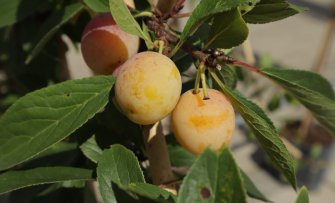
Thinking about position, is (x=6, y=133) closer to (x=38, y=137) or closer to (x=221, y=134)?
(x=38, y=137)

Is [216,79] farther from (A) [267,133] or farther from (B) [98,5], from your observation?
(B) [98,5]

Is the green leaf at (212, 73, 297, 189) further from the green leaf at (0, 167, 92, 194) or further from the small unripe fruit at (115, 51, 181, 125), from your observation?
the green leaf at (0, 167, 92, 194)

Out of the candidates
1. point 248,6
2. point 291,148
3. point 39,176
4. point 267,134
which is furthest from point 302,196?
point 291,148

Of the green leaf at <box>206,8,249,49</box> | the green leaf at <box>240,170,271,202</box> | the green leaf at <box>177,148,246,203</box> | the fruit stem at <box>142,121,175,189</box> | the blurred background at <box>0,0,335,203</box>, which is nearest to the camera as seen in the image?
the green leaf at <box>177,148,246,203</box>

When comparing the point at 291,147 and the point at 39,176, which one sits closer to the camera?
the point at 39,176

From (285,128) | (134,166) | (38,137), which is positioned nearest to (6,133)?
(38,137)

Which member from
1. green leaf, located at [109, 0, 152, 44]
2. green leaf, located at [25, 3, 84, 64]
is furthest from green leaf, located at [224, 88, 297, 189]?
green leaf, located at [25, 3, 84, 64]
